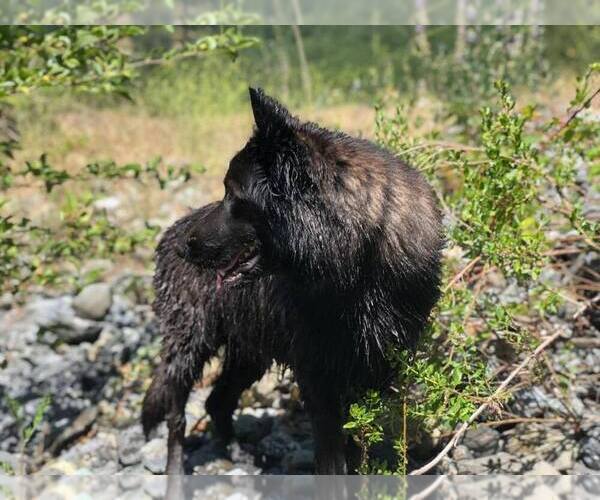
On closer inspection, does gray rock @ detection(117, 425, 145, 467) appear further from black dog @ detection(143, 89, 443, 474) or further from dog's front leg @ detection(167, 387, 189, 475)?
black dog @ detection(143, 89, 443, 474)

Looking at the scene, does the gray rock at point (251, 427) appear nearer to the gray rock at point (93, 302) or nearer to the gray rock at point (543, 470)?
the gray rock at point (543, 470)

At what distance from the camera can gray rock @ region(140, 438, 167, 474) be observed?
4277 millimetres

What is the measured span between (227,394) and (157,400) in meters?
0.40

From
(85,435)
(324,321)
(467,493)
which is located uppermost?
(324,321)

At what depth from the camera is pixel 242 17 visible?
198 inches

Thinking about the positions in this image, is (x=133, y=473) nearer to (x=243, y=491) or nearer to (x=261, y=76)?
(x=243, y=491)

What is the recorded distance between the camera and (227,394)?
4.34 meters

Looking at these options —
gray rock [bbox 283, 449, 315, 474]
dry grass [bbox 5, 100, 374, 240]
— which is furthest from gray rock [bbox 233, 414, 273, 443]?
dry grass [bbox 5, 100, 374, 240]

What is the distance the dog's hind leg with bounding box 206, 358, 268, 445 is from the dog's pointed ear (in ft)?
6.01

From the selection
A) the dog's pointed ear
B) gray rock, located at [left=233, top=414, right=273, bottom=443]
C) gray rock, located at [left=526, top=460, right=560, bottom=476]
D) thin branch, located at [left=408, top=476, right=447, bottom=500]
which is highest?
the dog's pointed ear

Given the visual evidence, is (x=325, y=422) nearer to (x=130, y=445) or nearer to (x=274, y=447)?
(x=274, y=447)

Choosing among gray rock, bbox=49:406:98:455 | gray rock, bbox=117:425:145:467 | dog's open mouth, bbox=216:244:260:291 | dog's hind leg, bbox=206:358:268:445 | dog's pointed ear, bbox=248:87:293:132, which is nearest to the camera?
dog's pointed ear, bbox=248:87:293:132

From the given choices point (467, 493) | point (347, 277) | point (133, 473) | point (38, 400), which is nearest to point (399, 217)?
point (347, 277)

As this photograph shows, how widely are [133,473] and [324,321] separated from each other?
5.84 feet
